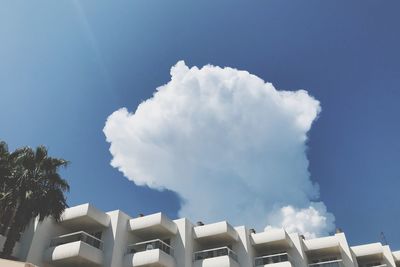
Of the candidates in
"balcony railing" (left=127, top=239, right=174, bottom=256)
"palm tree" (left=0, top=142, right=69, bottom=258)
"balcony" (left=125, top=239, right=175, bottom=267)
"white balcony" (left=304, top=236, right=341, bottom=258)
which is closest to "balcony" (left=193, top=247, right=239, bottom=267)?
"balcony railing" (left=127, top=239, right=174, bottom=256)

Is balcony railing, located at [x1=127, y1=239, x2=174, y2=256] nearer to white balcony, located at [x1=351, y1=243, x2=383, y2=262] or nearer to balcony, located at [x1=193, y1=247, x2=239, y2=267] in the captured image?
balcony, located at [x1=193, y1=247, x2=239, y2=267]

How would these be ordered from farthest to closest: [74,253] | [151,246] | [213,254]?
[213,254] → [151,246] → [74,253]

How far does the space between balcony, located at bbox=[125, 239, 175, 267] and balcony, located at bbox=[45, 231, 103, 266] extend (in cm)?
231

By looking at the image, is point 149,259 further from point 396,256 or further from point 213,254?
point 396,256

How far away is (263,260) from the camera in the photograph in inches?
1258

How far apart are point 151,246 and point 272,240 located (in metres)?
10.7

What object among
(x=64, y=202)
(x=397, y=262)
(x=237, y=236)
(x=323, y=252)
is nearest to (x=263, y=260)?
(x=237, y=236)

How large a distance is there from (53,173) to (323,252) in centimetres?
2477

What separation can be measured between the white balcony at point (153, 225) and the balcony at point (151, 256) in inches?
47.7

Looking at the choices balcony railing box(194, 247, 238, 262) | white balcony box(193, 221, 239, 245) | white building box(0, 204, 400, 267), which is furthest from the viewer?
white balcony box(193, 221, 239, 245)

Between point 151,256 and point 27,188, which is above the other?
point 27,188

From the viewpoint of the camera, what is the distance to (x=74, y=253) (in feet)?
82.0

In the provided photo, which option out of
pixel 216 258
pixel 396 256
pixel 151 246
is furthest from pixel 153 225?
pixel 396 256

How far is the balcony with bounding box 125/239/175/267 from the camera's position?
26.9 m
